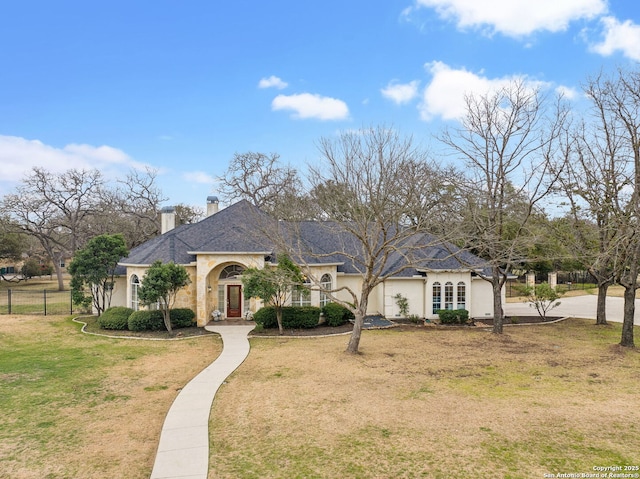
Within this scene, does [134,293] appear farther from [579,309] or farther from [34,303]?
[579,309]

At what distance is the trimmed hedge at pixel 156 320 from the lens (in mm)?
18250

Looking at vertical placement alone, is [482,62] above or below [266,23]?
below

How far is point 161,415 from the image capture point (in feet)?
29.2

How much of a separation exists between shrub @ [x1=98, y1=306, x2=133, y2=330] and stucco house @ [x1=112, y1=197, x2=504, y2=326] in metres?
0.89

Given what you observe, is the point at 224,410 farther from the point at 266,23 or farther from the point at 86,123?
the point at 86,123

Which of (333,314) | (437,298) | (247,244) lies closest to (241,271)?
(247,244)

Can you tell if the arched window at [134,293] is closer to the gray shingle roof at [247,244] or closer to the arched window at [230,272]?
the gray shingle roof at [247,244]

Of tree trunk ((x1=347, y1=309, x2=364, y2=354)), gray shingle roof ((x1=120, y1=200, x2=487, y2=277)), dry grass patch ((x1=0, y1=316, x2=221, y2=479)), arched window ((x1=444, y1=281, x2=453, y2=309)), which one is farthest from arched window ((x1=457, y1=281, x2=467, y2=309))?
dry grass patch ((x1=0, y1=316, x2=221, y2=479))

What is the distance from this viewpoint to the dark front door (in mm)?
20859

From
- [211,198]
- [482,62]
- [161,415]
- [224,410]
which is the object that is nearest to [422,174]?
[482,62]

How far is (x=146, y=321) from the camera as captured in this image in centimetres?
1831

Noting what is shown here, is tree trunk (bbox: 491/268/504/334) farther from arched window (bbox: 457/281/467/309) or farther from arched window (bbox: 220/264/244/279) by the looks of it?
arched window (bbox: 220/264/244/279)

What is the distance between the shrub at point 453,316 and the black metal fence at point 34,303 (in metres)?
21.2

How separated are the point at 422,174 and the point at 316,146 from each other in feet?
13.0
